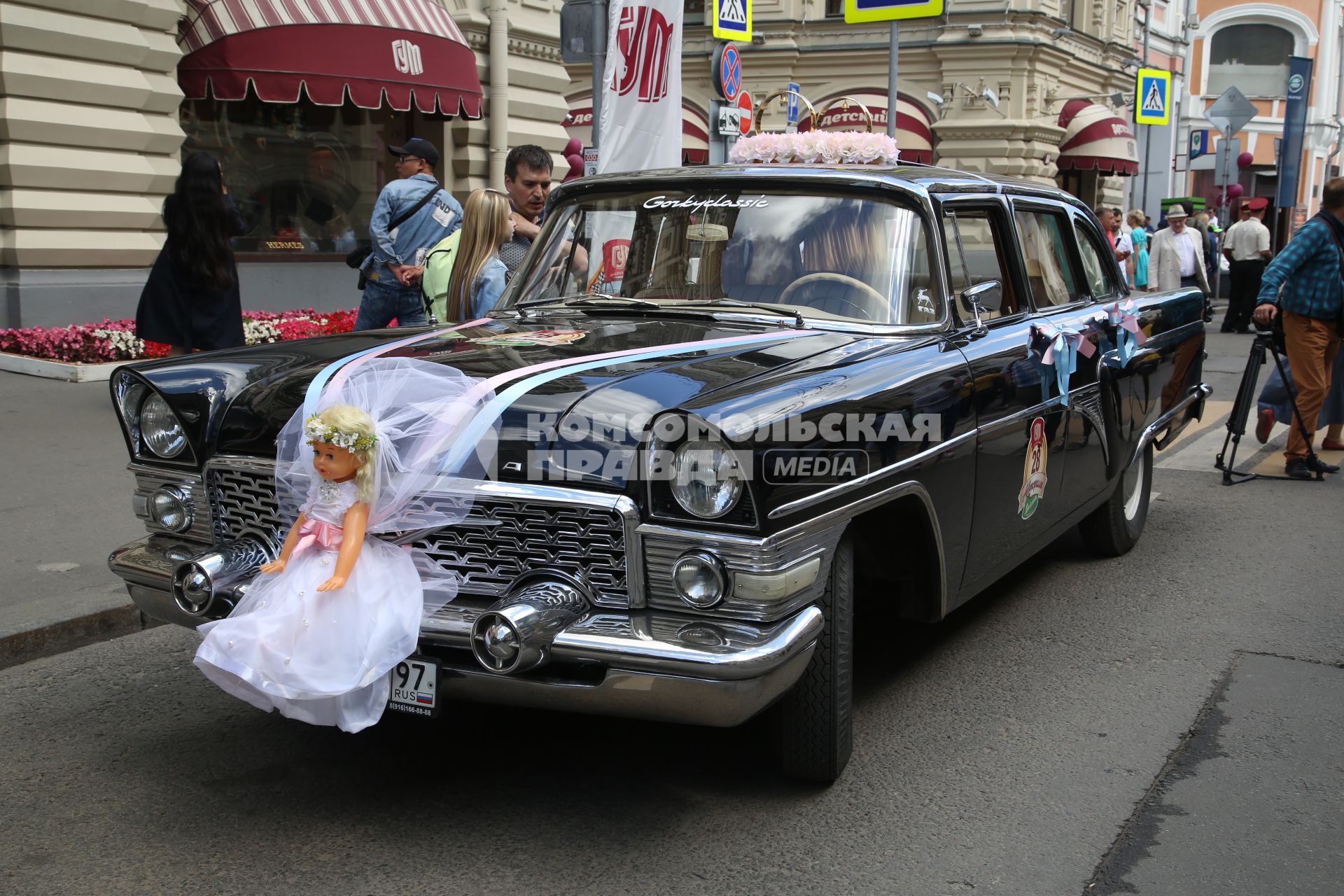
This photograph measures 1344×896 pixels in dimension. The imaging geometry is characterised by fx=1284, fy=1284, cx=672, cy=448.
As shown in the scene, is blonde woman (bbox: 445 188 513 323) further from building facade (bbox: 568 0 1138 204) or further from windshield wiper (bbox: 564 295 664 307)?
building facade (bbox: 568 0 1138 204)

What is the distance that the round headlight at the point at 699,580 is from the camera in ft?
9.80

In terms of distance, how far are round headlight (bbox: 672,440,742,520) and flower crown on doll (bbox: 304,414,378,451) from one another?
0.79 m

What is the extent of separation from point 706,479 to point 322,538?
0.99 metres

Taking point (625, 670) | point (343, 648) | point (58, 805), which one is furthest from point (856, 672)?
point (58, 805)

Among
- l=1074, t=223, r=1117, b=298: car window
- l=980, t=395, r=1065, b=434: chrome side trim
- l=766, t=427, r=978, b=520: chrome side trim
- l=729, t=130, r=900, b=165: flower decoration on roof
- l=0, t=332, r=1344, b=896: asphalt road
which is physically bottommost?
l=0, t=332, r=1344, b=896: asphalt road

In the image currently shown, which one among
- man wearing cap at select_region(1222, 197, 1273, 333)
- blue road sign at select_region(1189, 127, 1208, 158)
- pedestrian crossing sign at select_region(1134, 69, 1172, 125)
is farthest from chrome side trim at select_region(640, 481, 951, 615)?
blue road sign at select_region(1189, 127, 1208, 158)

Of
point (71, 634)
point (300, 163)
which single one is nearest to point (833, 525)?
point (71, 634)

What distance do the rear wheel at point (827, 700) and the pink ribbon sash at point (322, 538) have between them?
123 cm

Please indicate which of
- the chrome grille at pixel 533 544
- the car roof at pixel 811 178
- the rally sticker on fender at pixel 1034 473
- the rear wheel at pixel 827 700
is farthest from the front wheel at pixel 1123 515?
the chrome grille at pixel 533 544

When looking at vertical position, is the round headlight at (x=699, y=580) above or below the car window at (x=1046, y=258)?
below

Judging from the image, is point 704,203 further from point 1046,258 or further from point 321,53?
point 321,53

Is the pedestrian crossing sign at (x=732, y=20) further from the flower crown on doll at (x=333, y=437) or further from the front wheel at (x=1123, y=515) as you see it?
the flower crown on doll at (x=333, y=437)

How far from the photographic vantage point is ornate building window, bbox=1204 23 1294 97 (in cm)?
4688

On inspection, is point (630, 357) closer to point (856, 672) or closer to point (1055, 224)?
point (856, 672)
